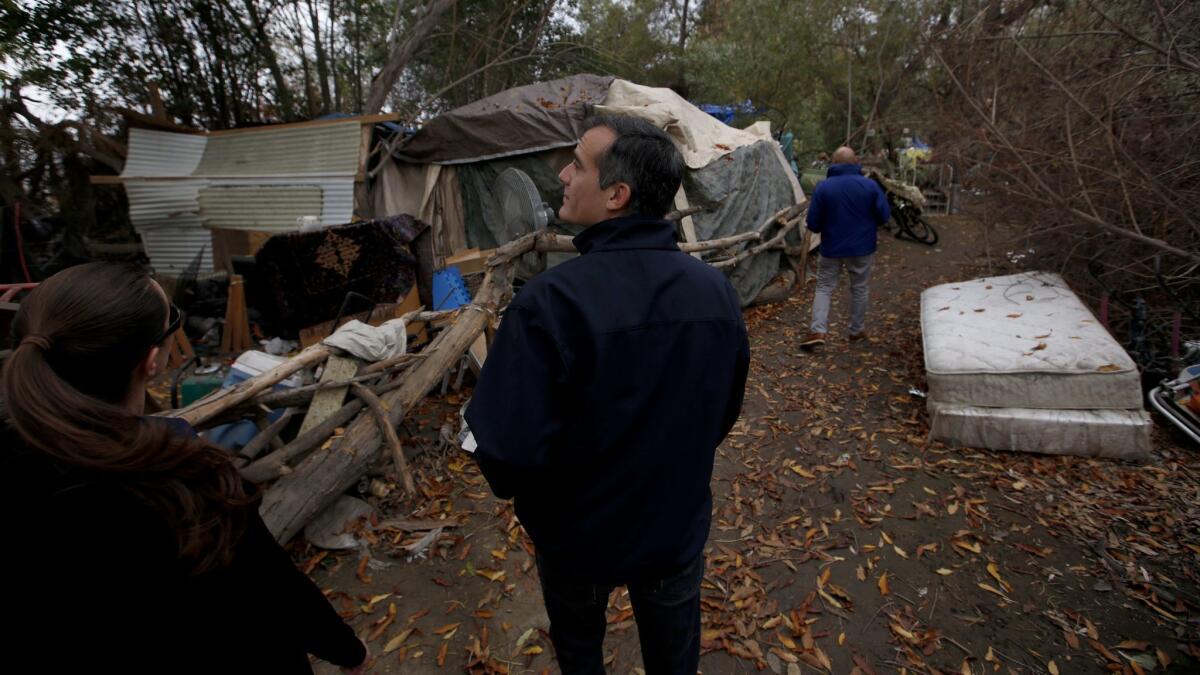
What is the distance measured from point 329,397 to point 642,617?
2.97 metres

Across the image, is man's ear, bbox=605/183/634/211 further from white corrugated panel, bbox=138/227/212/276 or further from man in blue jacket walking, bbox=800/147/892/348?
white corrugated panel, bbox=138/227/212/276

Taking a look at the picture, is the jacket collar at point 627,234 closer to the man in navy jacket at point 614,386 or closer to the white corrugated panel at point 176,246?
the man in navy jacket at point 614,386

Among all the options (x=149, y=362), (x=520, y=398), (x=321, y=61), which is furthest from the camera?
(x=321, y=61)

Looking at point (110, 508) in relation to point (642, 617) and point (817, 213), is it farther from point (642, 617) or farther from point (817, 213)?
point (817, 213)

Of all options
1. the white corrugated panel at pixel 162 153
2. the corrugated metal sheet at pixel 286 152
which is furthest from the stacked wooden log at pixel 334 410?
the white corrugated panel at pixel 162 153

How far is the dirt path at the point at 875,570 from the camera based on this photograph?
2463 mm

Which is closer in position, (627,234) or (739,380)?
(627,234)

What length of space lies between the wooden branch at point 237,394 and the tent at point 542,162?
189 inches

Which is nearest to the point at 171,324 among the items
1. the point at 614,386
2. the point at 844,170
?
the point at 614,386

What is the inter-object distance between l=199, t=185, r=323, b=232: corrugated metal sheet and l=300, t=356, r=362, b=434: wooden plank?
5.11 m

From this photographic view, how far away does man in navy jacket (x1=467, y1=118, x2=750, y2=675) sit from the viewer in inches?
48.3

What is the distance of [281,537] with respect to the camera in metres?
2.87

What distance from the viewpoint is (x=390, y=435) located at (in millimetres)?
3342

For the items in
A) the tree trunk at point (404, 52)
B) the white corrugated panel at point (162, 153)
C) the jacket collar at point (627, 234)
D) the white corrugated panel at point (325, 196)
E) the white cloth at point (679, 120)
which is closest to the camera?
the jacket collar at point (627, 234)
